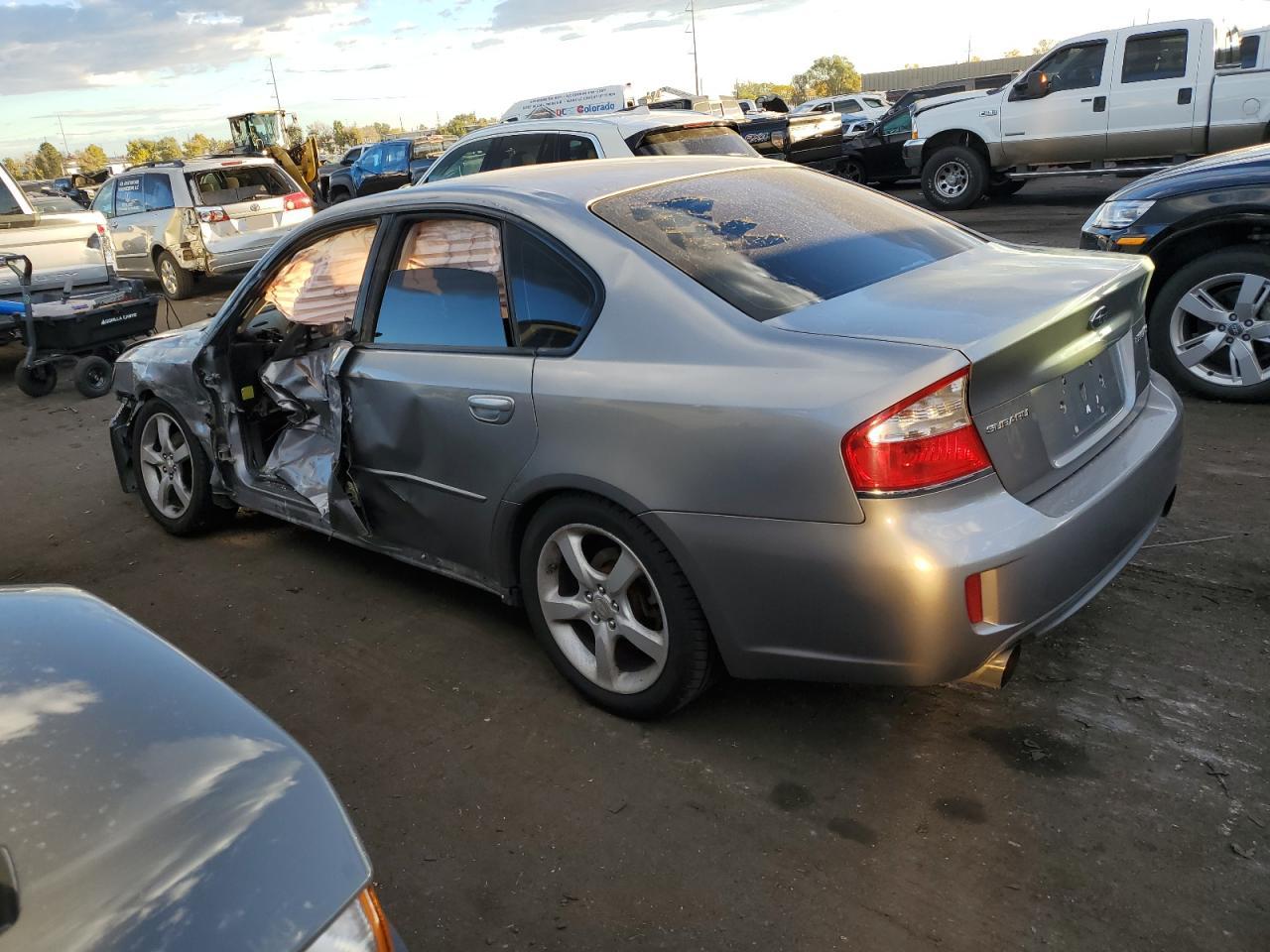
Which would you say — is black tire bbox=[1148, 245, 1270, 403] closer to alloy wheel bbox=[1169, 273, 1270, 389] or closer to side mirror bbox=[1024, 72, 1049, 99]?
alloy wheel bbox=[1169, 273, 1270, 389]

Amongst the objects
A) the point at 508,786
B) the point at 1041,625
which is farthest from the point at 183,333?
the point at 1041,625

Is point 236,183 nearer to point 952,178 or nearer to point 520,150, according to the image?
point 520,150

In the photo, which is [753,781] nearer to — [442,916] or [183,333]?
[442,916]

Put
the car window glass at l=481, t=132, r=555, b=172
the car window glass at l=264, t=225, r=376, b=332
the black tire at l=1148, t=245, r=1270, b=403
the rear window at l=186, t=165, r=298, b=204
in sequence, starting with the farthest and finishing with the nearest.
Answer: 1. the rear window at l=186, t=165, r=298, b=204
2. the car window glass at l=481, t=132, r=555, b=172
3. the black tire at l=1148, t=245, r=1270, b=403
4. the car window glass at l=264, t=225, r=376, b=332

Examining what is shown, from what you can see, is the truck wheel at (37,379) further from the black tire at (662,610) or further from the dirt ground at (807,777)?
the black tire at (662,610)

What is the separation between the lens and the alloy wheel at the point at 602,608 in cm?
301

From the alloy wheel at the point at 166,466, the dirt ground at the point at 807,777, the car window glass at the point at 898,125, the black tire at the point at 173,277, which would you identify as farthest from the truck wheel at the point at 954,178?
the alloy wheel at the point at 166,466

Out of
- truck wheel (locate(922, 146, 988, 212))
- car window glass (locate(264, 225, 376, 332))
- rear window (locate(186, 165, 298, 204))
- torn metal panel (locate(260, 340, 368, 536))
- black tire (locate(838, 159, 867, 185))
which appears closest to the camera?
car window glass (locate(264, 225, 376, 332))

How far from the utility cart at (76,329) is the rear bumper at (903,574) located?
7.25m

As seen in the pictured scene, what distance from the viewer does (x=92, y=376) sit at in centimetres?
859

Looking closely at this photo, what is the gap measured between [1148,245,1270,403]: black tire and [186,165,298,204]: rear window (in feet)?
37.3

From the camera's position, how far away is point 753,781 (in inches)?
112

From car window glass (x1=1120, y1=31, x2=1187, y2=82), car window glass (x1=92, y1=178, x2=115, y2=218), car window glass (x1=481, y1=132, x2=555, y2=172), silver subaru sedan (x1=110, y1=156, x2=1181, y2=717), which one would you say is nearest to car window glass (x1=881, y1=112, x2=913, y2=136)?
car window glass (x1=1120, y1=31, x2=1187, y2=82)

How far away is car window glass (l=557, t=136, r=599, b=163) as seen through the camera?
8.83 meters
